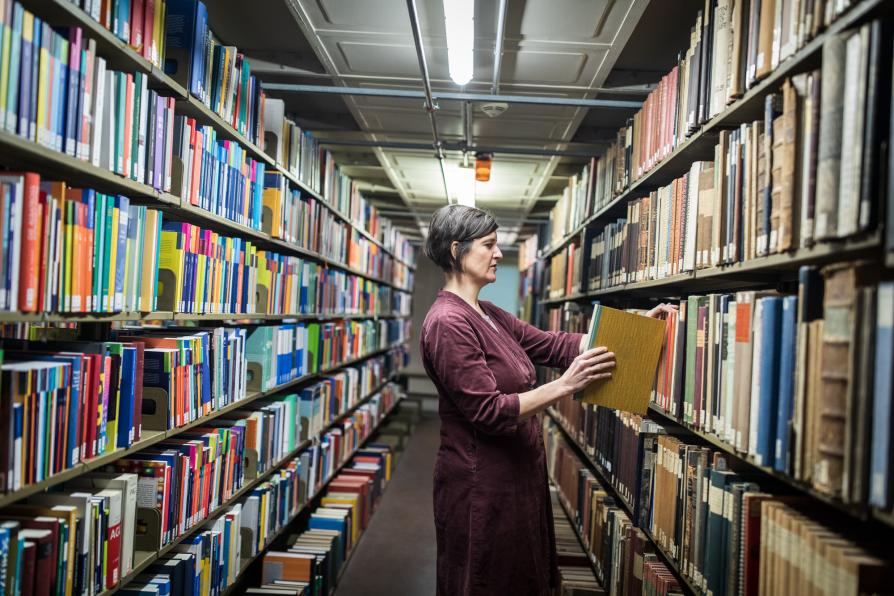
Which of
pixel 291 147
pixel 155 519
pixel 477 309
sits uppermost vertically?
pixel 291 147

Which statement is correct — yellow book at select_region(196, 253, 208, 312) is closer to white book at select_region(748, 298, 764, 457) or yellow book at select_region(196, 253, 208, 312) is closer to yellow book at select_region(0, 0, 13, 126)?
yellow book at select_region(0, 0, 13, 126)

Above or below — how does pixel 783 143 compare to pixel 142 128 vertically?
below

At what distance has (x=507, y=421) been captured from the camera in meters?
1.84

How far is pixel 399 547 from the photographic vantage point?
14.3 ft

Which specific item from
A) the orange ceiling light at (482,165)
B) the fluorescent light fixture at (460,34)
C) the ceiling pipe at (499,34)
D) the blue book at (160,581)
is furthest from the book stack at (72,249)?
the orange ceiling light at (482,165)

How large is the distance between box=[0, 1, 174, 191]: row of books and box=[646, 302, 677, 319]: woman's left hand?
1.53 m

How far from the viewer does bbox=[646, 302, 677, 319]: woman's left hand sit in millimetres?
→ 1983

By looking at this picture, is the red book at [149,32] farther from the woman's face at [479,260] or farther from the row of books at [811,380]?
the row of books at [811,380]

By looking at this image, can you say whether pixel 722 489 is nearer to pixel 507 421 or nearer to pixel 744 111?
pixel 507 421

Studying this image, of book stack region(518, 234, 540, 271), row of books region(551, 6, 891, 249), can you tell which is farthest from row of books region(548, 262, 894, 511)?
book stack region(518, 234, 540, 271)

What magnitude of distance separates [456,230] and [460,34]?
92 cm

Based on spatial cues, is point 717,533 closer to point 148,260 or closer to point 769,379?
point 769,379

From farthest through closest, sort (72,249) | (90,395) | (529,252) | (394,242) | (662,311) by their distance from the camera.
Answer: (394,242)
(529,252)
(662,311)
(90,395)
(72,249)

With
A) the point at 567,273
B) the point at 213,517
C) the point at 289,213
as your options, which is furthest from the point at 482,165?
the point at 213,517
